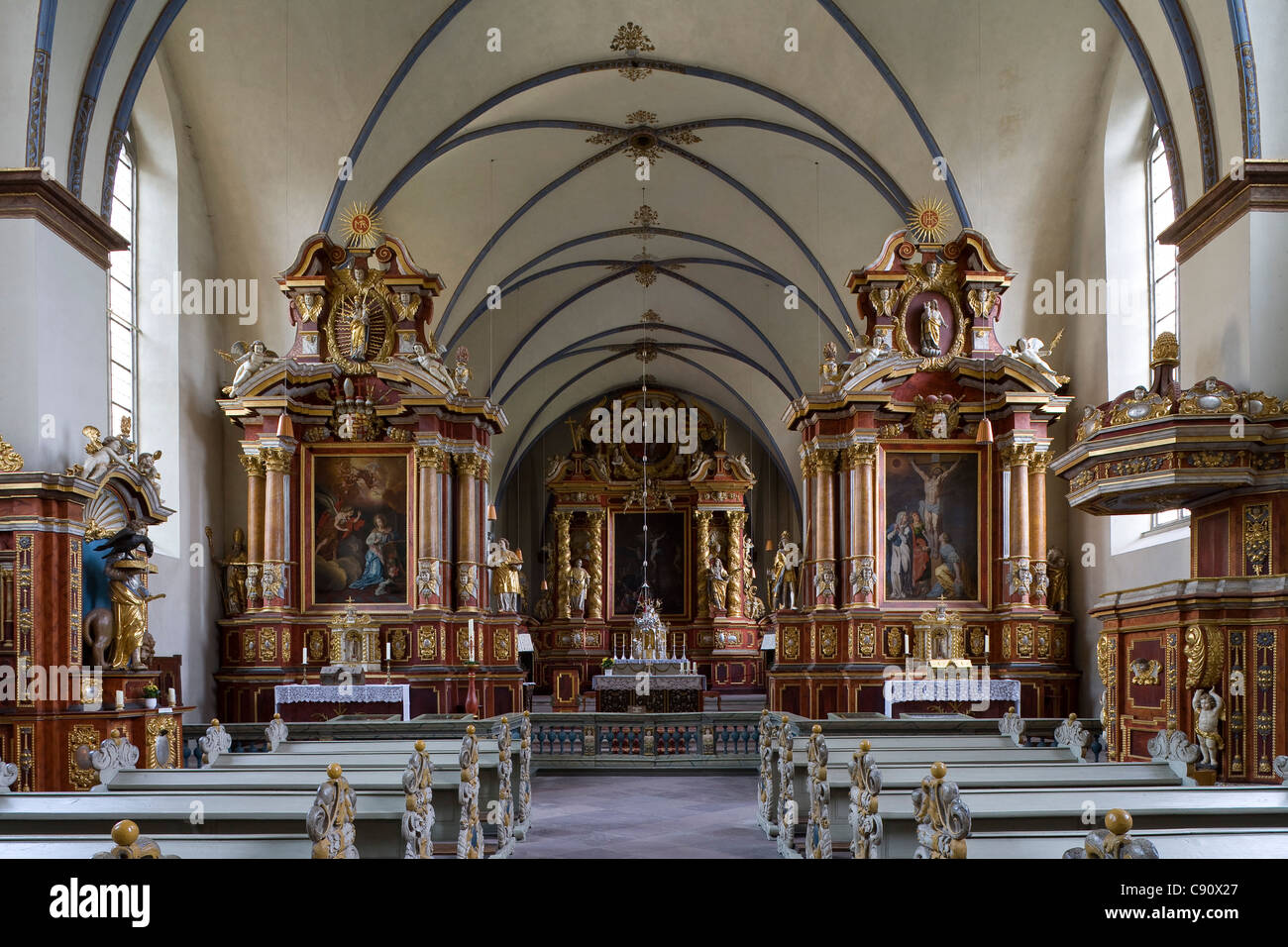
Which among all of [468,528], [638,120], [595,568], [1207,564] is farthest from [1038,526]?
[595,568]

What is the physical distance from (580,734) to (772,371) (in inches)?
560

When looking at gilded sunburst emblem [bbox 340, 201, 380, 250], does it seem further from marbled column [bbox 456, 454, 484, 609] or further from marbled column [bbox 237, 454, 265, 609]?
marbled column [bbox 456, 454, 484, 609]

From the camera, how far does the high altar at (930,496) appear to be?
58.9 feet

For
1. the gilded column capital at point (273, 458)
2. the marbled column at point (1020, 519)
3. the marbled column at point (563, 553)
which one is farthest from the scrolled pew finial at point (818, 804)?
the marbled column at point (563, 553)

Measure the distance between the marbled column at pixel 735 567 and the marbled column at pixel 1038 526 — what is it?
14514mm

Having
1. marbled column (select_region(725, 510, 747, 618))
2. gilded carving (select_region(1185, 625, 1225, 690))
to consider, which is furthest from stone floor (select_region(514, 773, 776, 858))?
marbled column (select_region(725, 510, 747, 618))

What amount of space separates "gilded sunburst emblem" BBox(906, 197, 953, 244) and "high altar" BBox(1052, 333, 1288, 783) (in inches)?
301

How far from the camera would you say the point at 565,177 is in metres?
22.2

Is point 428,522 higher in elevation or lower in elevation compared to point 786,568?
higher

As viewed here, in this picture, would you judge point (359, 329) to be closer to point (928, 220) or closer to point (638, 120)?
point (638, 120)

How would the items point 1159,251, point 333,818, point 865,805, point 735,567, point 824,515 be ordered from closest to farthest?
1. point 333,818
2. point 865,805
3. point 1159,251
4. point 824,515
5. point 735,567

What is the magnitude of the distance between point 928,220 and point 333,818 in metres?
14.6

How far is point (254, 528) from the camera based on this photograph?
18.4 m
